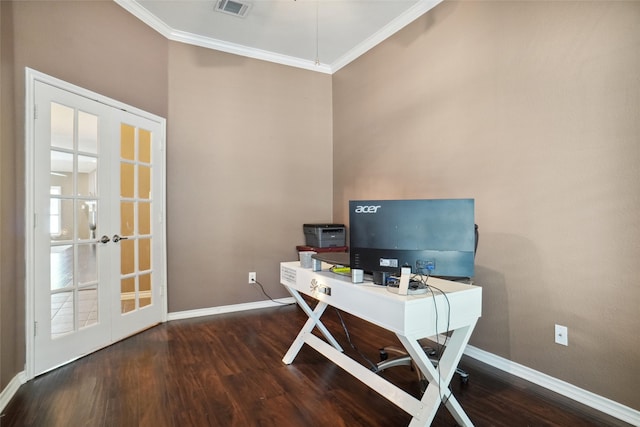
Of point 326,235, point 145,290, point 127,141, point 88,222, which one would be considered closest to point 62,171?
point 88,222

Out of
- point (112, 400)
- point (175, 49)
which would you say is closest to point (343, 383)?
point (112, 400)

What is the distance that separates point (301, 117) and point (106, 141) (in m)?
2.23

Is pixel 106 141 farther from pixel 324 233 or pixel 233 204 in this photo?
pixel 324 233

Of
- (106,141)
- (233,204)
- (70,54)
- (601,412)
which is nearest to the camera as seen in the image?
(601,412)

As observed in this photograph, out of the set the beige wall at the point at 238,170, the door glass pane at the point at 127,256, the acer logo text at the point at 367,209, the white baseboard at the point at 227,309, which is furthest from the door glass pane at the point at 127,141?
the acer logo text at the point at 367,209

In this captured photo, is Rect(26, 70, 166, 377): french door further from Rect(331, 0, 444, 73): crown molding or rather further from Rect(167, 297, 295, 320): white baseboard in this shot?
Rect(331, 0, 444, 73): crown molding

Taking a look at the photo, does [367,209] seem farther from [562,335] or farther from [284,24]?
[284,24]

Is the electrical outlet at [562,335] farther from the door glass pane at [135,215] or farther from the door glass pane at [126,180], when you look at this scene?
the door glass pane at [126,180]

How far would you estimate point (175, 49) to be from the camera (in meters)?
3.53

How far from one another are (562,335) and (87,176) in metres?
3.60

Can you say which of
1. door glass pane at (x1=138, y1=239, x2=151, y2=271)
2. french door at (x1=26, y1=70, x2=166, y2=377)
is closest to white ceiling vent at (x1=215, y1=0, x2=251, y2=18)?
french door at (x1=26, y1=70, x2=166, y2=377)

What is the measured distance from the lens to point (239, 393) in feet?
6.87

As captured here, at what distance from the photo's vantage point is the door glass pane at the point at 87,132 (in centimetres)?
264

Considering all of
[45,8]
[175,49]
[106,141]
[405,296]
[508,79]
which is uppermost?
[175,49]
